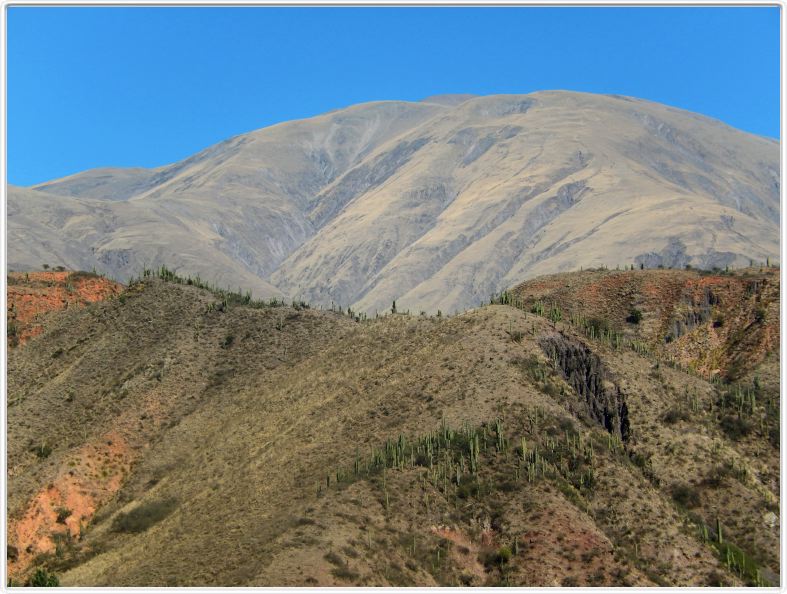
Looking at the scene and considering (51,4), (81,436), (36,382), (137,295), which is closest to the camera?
(51,4)

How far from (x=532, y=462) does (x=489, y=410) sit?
608 centimetres

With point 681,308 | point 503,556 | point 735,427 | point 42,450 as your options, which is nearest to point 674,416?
point 735,427

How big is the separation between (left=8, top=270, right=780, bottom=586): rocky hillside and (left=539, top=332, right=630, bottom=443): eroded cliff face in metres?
0.20

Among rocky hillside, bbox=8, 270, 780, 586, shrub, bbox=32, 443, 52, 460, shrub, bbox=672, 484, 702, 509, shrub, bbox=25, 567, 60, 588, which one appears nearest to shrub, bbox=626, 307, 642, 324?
rocky hillside, bbox=8, 270, 780, 586

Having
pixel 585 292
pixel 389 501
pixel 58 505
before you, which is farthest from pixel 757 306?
pixel 58 505

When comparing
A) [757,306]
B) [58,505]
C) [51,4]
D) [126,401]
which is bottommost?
[58,505]

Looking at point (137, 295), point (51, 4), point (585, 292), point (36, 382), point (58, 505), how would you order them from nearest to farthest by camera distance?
point (51, 4) < point (58, 505) < point (36, 382) < point (137, 295) < point (585, 292)

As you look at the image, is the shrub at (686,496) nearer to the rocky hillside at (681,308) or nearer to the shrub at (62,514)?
the rocky hillside at (681,308)

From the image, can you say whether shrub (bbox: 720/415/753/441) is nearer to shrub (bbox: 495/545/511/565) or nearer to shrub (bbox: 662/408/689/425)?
shrub (bbox: 662/408/689/425)

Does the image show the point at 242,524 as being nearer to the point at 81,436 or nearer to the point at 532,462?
Answer: the point at 532,462

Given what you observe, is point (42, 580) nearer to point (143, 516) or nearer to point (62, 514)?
point (143, 516)

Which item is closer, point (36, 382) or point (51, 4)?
point (51, 4)

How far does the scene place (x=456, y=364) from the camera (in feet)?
235

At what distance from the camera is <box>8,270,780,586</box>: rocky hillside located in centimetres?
5244
